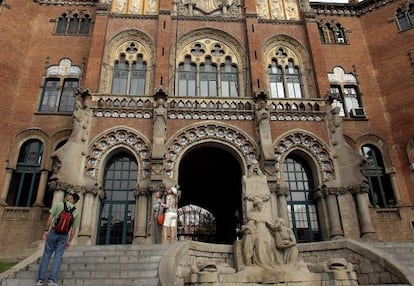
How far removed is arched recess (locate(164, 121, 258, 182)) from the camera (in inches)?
642

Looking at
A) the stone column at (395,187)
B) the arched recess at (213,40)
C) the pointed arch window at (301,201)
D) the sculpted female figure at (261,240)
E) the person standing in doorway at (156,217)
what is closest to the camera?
the sculpted female figure at (261,240)

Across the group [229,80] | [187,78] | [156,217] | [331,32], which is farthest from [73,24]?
[331,32]

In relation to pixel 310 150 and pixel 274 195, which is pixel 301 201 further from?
pixel 310 150

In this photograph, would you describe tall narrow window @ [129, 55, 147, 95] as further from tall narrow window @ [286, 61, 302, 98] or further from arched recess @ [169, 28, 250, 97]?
tall narrow window @ [286, 61, 302, 98]

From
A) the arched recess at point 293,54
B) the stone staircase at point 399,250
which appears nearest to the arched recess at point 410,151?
the arched recess at point 293,54

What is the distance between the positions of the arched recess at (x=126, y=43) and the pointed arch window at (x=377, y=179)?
12.9 meters

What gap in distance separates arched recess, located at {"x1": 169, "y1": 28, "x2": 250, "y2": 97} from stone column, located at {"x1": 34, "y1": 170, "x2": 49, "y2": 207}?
860cm

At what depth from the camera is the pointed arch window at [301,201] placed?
642 inches

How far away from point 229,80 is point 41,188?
37.6 ft

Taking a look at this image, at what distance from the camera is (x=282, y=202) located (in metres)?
15.6

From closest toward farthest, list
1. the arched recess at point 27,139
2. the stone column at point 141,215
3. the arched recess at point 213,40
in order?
the stone column at point 141,215 → the arched recess at point 27,139 → the arched recess at point 213,40

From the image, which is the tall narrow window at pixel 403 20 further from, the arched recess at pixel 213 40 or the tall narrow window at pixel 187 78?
the tall narrow window at pixel 187 78

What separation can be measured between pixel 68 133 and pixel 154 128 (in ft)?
18.0

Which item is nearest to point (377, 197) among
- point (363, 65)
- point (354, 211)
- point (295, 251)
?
point (354, 211)
